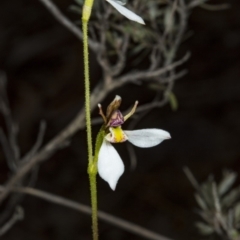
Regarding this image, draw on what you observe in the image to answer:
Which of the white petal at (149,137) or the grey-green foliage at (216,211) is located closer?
the white petal at (149,137)

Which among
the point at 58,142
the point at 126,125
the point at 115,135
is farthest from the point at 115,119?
the point at 126,125

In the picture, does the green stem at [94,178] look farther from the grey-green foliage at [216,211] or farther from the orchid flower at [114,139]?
the grey-green foliage at [216,211]

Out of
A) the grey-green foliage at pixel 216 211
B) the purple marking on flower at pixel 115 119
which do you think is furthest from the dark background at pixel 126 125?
the purple marking on flower at pixel 115 119

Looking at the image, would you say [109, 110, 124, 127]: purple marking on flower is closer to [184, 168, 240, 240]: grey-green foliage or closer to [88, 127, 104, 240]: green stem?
[88, 127, 104, 240]: green stem

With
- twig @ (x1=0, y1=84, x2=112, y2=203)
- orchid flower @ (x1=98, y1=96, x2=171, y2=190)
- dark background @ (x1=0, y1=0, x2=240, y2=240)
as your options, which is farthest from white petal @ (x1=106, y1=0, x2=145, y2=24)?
dark background @ (x1=0, y1=0, x2=240, y2=240)

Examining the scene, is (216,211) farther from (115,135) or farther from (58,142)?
(115,135)

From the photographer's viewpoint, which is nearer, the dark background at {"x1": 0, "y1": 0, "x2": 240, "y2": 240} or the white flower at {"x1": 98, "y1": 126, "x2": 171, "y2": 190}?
the white flower at {"x1": 98, "y1": 126, "x2": 171, "y2": 190}

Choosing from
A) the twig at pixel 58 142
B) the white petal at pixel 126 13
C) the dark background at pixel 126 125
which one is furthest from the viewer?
the dark background at pixel 126 125
